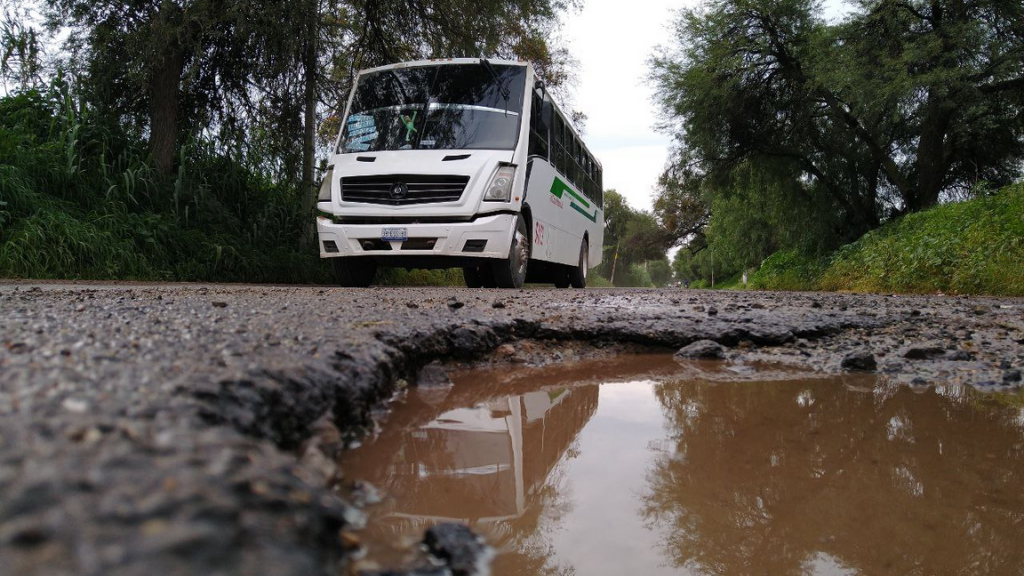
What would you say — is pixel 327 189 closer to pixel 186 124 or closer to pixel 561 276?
pixel 186 124

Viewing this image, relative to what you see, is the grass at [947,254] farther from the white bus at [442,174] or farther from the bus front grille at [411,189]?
the bus front grille at [411,189]

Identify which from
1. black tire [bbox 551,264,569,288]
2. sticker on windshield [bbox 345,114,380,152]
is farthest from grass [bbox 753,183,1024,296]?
sticker on windshield [bbox 345,114,380,152]

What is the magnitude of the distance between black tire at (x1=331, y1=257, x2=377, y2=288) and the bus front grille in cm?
75

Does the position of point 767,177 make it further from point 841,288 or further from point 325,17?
point 325,17

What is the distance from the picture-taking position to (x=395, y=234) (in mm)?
5684

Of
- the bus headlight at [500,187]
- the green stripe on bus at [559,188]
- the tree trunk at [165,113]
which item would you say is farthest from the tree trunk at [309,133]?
the bus headlight at [500,187]

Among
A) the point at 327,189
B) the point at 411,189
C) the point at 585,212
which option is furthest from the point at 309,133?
the point at 585,212

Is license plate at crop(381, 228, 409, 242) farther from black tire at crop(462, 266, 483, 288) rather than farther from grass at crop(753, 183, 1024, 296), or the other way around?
grass at crop(753, 183, 1024, 296)

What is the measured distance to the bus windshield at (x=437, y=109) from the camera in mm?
6254

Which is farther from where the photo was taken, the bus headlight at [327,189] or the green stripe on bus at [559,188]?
the green stripe on bus at [559,188]

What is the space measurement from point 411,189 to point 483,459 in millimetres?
4627

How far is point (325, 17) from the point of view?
28.2 feet

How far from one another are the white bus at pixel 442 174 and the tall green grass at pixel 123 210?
66.9 inches

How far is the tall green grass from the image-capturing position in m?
5.59
